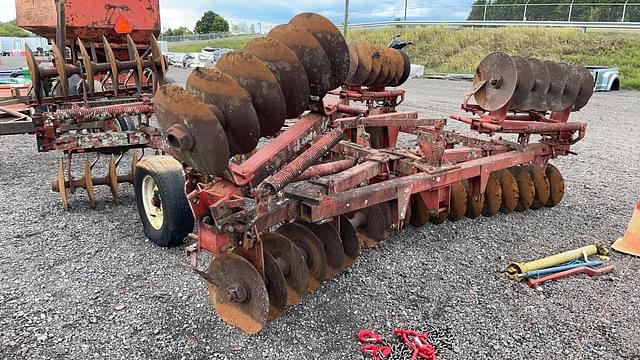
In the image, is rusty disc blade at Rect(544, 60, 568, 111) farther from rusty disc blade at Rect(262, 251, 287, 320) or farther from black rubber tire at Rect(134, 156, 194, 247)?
black rubber tire at Rect(134, 156, 194, 247)

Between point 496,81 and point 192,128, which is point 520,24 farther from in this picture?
point 192,128

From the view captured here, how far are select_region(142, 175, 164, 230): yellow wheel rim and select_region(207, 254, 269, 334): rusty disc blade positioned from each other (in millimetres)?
1302

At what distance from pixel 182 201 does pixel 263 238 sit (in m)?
0.91

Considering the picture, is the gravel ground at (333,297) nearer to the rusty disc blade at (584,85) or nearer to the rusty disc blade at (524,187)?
the rusty disc blade at (524,187)

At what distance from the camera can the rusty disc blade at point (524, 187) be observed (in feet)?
15.1

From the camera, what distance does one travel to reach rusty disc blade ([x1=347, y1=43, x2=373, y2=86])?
6.39m

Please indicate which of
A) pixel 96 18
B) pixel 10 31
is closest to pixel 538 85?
pixel 96 18

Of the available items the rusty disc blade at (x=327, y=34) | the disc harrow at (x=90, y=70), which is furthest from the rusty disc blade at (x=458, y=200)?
the disc harrow at (x=90, y=70)

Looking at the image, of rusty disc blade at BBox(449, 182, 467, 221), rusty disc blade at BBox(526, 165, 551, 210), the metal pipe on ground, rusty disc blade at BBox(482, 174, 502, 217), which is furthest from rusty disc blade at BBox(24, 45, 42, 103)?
rusty disc blade at BBox(526, 165, 551, 210)

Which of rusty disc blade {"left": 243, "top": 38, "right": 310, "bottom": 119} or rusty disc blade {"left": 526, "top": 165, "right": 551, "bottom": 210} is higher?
rusty disc blade {"left": 243, "top": 38, "right": 310, "bottom": 119}

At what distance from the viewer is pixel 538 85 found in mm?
4426

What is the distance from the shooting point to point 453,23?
1195 inches

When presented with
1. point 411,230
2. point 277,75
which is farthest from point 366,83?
point 277,75

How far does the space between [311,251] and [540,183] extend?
2.63 m
